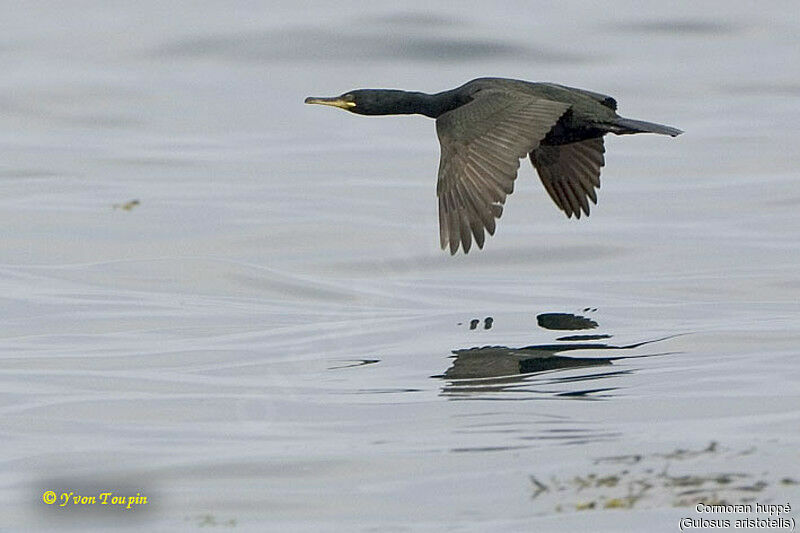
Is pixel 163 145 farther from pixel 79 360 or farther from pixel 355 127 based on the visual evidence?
pixel 79 360

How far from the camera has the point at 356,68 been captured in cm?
2156

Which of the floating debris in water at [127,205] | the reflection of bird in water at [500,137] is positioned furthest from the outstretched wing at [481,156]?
the floating debris in water at [127,205]

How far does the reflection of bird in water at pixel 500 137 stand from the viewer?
9375 mm

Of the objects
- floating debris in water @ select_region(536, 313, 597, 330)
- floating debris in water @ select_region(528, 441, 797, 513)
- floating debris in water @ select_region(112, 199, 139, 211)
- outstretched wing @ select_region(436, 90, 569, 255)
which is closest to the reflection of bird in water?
outstretched wing @ select_region(436, 90, 569, 255)

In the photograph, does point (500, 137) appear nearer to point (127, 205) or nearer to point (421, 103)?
point (421, 103)

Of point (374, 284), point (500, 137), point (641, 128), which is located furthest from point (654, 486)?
point (374, 284)

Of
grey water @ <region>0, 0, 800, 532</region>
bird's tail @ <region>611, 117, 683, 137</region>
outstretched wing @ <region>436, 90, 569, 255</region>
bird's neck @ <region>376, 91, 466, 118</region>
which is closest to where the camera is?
grey water @ <region>0, 0, 800, 532</region>

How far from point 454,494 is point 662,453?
821mm

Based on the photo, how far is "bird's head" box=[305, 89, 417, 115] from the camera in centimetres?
1120

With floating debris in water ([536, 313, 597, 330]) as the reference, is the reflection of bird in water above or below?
above

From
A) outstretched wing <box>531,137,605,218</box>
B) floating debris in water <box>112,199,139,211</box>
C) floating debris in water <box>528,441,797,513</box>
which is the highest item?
outstretched wing <box>531,137,605,218</box>

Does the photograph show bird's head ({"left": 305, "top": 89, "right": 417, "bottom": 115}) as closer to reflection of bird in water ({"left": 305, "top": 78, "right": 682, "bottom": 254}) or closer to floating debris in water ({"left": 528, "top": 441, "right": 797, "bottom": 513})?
reflection of bird in water ({"left": 305, "top": 78, "right": 682, "bottom": 254})

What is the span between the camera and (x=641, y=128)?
33.0 ft

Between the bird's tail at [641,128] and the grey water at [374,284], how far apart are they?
1052 millimetres
